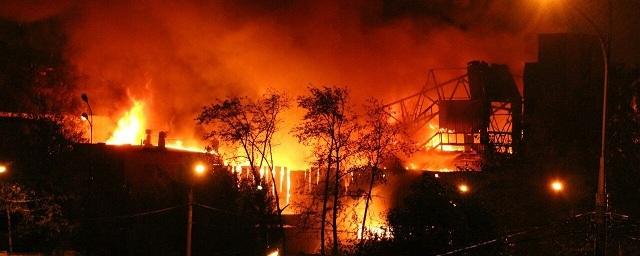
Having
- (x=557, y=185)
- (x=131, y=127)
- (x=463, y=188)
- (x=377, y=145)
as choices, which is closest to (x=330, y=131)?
(x=377, y=145)

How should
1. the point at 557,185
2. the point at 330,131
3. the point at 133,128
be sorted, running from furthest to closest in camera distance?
1. the point at 133,128
2. the point at 330,131
3. the point at 557,185

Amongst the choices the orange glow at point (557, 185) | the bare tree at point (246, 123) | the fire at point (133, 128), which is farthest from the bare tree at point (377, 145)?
the fire at point (133, 128)

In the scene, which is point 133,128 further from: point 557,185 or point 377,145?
point 557,185

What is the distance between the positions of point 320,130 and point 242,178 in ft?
16.3

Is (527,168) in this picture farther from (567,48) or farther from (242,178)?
(242,178)

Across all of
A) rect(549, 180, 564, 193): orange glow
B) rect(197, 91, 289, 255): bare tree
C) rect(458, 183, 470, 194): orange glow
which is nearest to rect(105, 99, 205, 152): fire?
rect(197, 91, 289, 255): bare tree

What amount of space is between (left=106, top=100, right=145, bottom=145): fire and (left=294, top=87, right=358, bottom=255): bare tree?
2243cm

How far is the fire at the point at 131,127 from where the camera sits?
5072cm

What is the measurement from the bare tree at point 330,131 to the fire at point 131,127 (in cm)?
2243

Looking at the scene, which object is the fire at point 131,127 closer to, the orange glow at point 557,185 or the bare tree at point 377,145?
the bare tree at point 377,145

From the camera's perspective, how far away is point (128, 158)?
35062 mm

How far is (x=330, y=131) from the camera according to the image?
31984 mm

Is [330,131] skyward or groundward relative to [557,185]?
skyward

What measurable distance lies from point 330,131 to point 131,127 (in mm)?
26237
